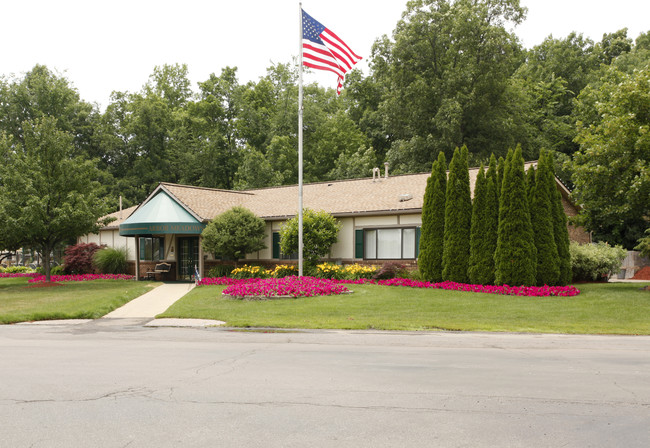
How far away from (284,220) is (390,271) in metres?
7.00

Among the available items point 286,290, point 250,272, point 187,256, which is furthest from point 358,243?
point 187,256

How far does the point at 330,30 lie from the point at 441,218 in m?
8.25

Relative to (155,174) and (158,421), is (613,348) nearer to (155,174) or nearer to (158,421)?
(158,421)

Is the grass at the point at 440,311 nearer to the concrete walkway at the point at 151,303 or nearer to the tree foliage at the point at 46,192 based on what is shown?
the concrete walkway at the point at 151,303

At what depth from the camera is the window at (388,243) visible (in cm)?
2350

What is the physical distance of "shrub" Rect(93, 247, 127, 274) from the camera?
31.5 metres

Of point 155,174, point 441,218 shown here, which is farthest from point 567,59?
point 155,174

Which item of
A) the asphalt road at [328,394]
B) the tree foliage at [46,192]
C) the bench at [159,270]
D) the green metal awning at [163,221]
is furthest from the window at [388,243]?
the tree foliage at [46,192]

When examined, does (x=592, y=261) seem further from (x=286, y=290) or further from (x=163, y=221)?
(x=163, y=221)

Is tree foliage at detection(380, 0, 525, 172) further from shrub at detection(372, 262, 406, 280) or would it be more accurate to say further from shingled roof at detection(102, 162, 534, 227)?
shrub at detection(372, 262, 406, 280)

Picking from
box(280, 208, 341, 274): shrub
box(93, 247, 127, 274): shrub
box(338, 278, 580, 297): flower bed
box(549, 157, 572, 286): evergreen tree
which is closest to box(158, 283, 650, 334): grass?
box(338, 278, 580, 297): flower bed

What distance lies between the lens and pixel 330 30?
19.2 metres

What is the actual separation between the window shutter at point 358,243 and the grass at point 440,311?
5.50 meters

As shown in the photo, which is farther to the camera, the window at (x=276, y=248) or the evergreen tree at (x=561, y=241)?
the window at (x=276, y=248)
